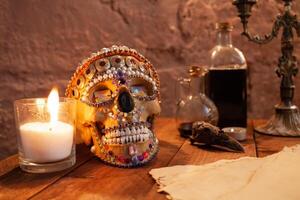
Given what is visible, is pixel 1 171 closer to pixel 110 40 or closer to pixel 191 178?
pixel 191 178

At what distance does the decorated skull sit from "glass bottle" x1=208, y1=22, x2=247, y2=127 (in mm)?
273

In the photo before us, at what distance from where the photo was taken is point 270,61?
1224 mm

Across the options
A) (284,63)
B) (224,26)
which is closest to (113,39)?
(224,26)

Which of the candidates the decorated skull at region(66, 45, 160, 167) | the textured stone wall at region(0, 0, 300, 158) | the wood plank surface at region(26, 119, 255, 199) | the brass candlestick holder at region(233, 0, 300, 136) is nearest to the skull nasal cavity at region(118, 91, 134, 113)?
the decorated skull at region(66, 45, 160, 167)

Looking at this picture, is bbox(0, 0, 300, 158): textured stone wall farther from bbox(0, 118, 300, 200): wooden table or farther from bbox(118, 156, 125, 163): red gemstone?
bbox(118, 156, 125, 163): red gemstone

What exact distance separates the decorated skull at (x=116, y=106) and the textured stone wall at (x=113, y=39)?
0.43m

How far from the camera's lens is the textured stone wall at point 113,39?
1.02 meters

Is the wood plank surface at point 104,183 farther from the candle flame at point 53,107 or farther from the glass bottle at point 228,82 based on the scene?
the glass bottle at point 228,82

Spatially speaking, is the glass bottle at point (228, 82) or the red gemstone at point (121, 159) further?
Result: the glass bottle at point (228, 82)

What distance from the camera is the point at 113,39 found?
3.89ft

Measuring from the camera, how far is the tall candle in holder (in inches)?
22.6

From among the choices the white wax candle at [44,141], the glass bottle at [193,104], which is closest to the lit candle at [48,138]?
the white wax candle at [44,141]

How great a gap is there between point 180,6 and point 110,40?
0.87 feet

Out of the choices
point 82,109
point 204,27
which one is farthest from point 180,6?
point 82,109
